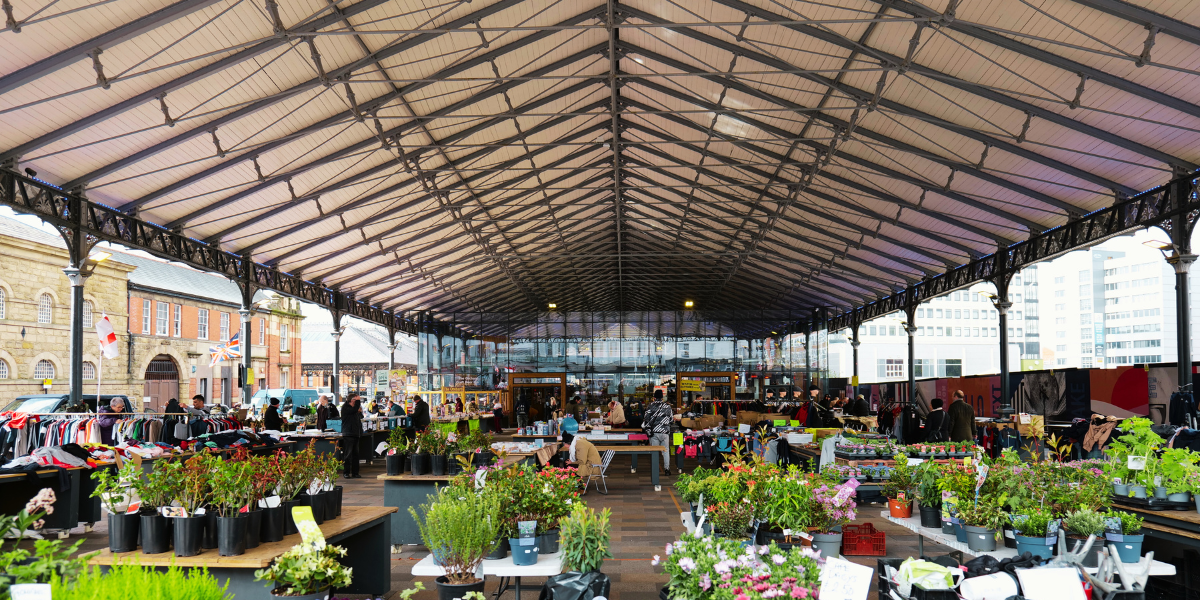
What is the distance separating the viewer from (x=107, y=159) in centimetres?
1208

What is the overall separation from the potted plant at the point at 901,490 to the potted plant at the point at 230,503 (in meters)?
4.24

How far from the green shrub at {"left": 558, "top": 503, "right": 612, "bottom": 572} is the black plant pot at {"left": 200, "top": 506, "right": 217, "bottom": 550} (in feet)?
6.15

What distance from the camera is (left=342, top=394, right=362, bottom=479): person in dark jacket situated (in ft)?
50.2

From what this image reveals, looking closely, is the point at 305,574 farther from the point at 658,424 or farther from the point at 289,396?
the point at 289,396

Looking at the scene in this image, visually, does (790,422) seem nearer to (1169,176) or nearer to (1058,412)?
(1058,412)

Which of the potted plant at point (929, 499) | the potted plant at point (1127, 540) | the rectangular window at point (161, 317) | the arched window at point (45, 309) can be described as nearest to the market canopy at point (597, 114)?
the potted plant at point (929, 499)

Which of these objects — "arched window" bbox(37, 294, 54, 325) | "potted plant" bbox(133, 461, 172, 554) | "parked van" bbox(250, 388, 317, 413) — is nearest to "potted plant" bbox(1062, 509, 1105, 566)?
"potted plant" bbox(133, 461, 172, 554)

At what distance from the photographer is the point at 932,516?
5582mm

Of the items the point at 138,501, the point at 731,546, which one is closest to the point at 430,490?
the point at 138,501

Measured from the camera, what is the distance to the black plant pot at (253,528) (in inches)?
181

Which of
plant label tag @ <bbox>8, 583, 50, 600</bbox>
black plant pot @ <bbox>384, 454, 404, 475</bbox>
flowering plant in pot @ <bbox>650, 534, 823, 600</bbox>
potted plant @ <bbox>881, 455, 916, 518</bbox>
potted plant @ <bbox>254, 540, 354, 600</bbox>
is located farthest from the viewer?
black plant pot @ <bbox>384, 454, 404, 475</bbox>

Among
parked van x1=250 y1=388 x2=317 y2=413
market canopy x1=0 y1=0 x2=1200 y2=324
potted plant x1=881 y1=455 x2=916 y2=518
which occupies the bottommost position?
parked van x1=250 y1=388 x2=317 y2=413

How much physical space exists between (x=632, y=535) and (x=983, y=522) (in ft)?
15.8

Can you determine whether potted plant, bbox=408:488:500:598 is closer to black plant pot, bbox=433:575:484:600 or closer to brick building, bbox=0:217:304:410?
black plant pot, bbox=433:575:484:600
